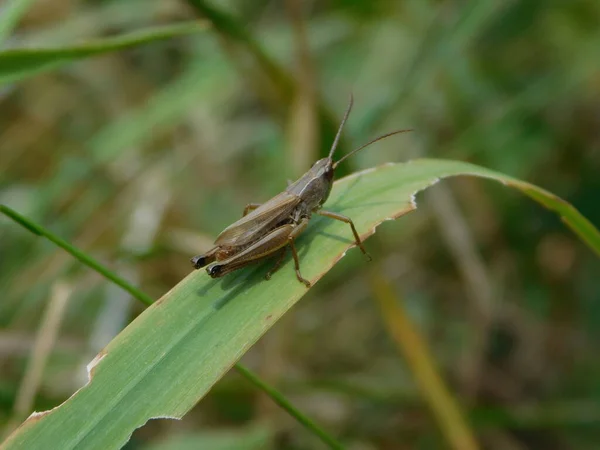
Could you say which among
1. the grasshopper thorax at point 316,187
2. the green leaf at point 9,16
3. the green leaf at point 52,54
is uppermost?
the green leaf at point 9,16

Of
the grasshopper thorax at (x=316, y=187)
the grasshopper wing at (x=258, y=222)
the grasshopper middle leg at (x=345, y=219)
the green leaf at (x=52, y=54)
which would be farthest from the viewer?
the grasshopper thorax at (x=316, y=187)

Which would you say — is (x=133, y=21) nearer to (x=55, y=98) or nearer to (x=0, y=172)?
(x=55, y=98)

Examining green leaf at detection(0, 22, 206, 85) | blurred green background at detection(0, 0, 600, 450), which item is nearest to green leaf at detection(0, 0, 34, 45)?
green leaf at detection(0, 22, 206, 85)

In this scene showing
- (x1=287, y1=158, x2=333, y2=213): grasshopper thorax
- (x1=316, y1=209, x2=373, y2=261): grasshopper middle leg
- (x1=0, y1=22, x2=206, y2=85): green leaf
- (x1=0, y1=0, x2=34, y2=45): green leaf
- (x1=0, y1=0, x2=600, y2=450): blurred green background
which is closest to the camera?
(x1=0, y1=22, x2=206, y2=85): green leaf

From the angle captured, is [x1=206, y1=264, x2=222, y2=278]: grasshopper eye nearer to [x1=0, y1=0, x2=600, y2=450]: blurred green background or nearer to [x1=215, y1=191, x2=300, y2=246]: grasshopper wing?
[x1=215, y1=191, x2=300, y2=246]: grasshopper wing

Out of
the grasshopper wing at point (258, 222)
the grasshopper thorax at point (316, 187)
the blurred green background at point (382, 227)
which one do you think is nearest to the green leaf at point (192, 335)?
the grasshopper wing at point (258, 222)

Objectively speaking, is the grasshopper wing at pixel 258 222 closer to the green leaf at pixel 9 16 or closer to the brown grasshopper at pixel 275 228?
the brown grasshopper at pixel 275 228
